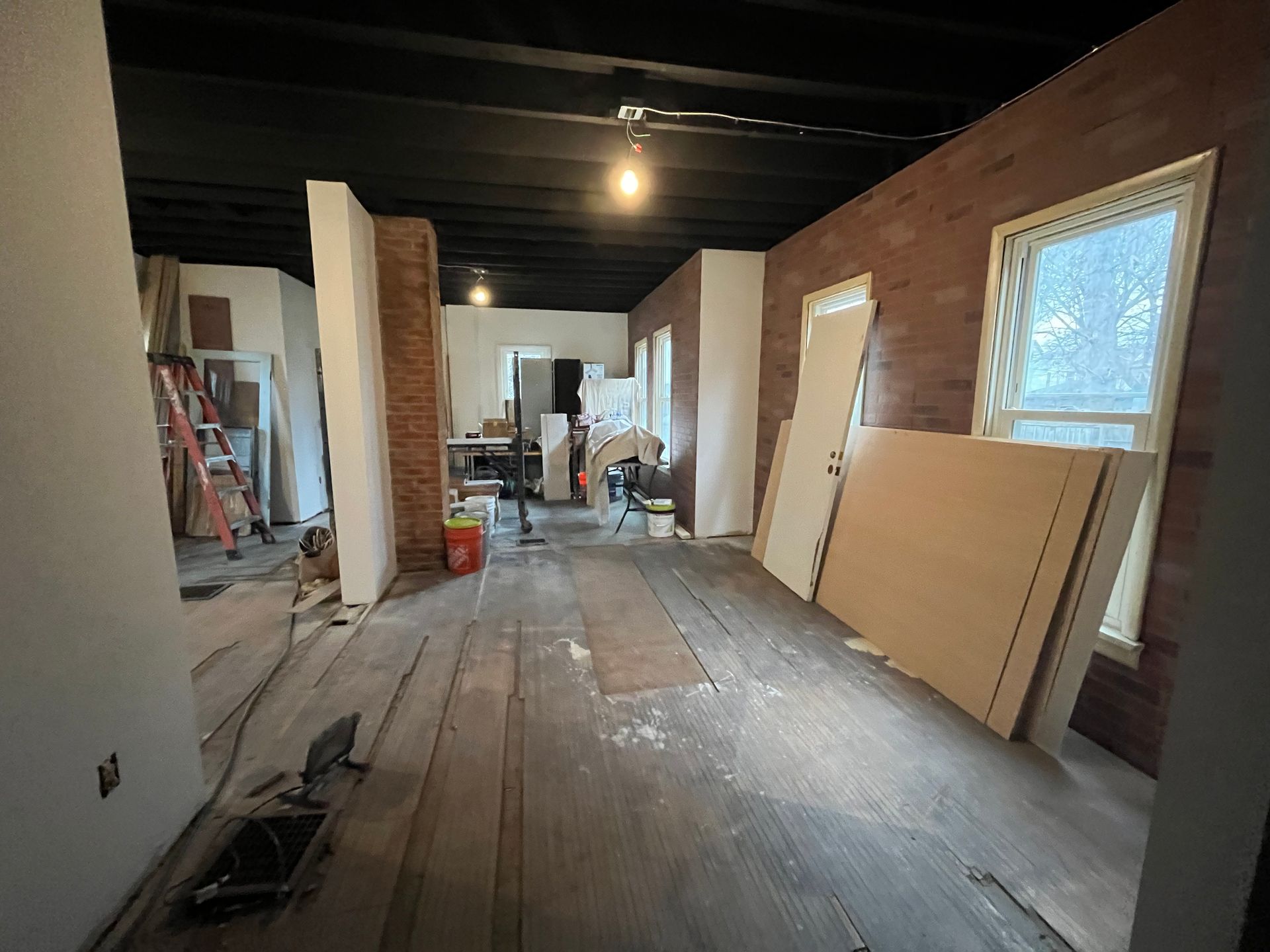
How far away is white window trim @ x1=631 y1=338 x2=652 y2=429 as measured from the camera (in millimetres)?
7219

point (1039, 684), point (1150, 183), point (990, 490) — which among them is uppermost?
point (1150, 183)

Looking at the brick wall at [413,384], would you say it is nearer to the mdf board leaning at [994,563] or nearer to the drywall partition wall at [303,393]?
the drywall partition wall at [303,393]

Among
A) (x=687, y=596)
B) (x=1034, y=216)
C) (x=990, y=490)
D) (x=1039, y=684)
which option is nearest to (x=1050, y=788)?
(x=1039, y=684)

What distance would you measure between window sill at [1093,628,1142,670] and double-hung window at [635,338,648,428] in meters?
5.77

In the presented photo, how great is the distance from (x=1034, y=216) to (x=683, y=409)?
130 inches

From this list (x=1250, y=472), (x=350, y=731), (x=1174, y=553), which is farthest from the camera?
(x=350, y=731)

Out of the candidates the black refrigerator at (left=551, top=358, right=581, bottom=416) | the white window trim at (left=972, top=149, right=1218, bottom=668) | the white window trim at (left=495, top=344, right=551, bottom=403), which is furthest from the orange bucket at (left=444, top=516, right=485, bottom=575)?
the white window trim at (left=495, top=344, right=551, bottom=403)

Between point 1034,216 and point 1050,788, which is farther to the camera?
point 1034,216

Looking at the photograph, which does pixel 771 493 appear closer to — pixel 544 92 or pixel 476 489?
pixel 544 92

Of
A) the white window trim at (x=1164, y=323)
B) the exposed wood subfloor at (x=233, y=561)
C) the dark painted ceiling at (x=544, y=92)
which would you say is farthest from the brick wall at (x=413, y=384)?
the white window trim at (x=1164, y=323)

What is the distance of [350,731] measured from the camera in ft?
6.13

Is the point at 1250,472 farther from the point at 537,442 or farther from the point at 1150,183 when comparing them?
the point at 537,442

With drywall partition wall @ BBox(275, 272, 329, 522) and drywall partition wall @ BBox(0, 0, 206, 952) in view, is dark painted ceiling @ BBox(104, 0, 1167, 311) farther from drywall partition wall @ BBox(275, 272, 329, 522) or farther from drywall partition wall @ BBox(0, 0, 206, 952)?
drywall partition wall @ BBox(275, 272, 329, 522)

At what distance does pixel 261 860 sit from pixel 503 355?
746 centimetres
